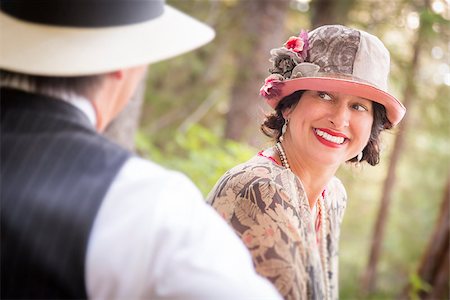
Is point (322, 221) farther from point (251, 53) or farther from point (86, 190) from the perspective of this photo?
point (251, 53)

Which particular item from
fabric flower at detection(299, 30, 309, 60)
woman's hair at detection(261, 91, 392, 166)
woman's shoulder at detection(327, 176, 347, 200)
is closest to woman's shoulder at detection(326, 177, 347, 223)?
woman's shoulder at detection(327, 176, 347, 200)

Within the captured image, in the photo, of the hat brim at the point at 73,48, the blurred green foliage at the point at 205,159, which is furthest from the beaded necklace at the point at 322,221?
the blurred green foliage at the point at 205,159

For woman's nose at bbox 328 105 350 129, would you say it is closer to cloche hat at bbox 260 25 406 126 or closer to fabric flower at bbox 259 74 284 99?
cloche hat at bbox 260 25 406 126

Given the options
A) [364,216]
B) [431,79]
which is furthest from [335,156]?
[364,216]

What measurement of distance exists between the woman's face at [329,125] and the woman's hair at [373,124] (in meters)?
0.06

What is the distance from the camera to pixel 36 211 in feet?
3.70

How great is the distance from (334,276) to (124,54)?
5.45 ft

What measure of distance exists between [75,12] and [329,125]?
4.48 ft

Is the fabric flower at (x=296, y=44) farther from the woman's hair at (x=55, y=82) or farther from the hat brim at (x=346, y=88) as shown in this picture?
the woman's hair at (x=55, y=82)

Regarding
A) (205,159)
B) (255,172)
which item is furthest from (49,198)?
(205,159)

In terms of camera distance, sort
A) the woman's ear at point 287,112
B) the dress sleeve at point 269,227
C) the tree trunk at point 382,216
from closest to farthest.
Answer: the dress sleeve at point 269,227 → the woman's ear at point 287,112 → the tree trunk at point 382,216

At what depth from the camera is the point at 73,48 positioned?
4.00 feet

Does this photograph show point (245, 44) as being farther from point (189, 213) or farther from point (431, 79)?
point (189, 213)

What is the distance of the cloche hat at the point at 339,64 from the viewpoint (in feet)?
7.54
